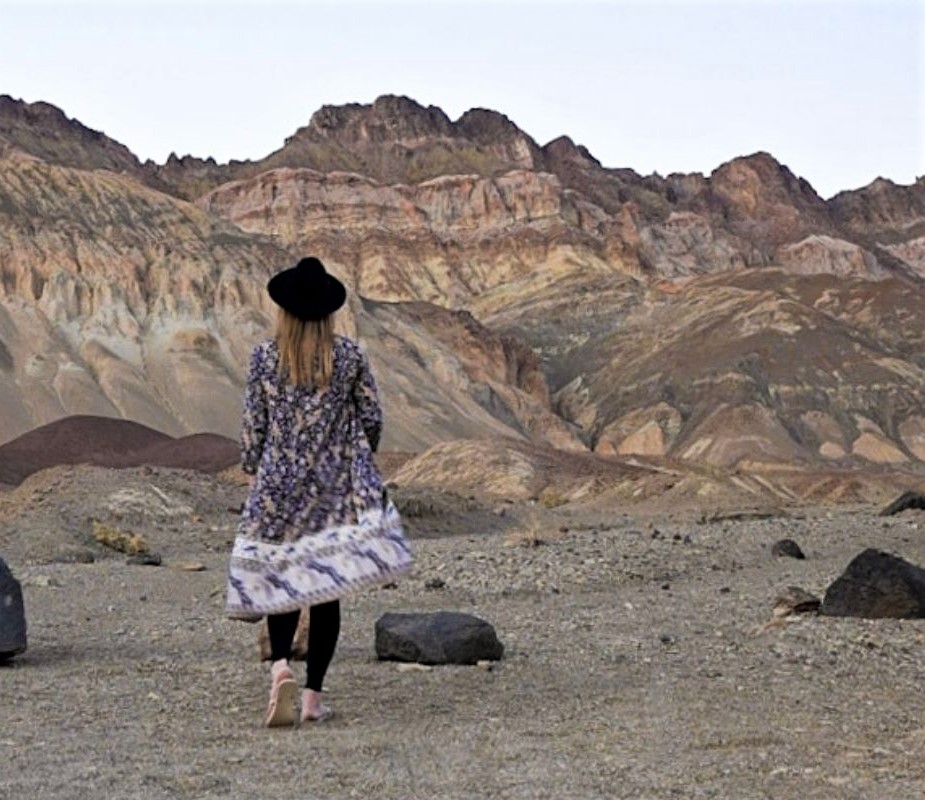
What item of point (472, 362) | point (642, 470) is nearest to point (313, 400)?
point (642, 470)

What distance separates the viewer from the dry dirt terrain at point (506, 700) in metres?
5.01

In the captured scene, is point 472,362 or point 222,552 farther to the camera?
point 472,362

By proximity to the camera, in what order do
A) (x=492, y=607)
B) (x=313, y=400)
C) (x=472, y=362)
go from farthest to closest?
(x=472, y=362)
(x=492, y=607)
(x=313, y=400)

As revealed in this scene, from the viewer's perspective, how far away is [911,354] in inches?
3971

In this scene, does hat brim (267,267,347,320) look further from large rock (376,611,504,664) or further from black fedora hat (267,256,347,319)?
large rock (376,611,504,664)

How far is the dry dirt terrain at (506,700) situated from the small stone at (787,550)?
2.39 meters

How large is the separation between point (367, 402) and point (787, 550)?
431 inches

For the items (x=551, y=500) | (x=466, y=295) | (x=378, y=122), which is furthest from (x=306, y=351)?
(x=378, y=122)

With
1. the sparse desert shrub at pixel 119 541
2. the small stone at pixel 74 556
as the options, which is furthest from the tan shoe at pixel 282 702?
the sparse desert shrub at pixel 119 541

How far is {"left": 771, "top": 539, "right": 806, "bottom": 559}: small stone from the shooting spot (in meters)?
16.3

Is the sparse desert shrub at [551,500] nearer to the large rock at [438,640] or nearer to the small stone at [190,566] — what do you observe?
the small stone at [190,566]

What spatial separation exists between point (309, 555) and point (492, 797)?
5.48ft

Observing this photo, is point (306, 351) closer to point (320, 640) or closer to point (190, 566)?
point (320, 640)

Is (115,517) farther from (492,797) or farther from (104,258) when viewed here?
(104,258)
